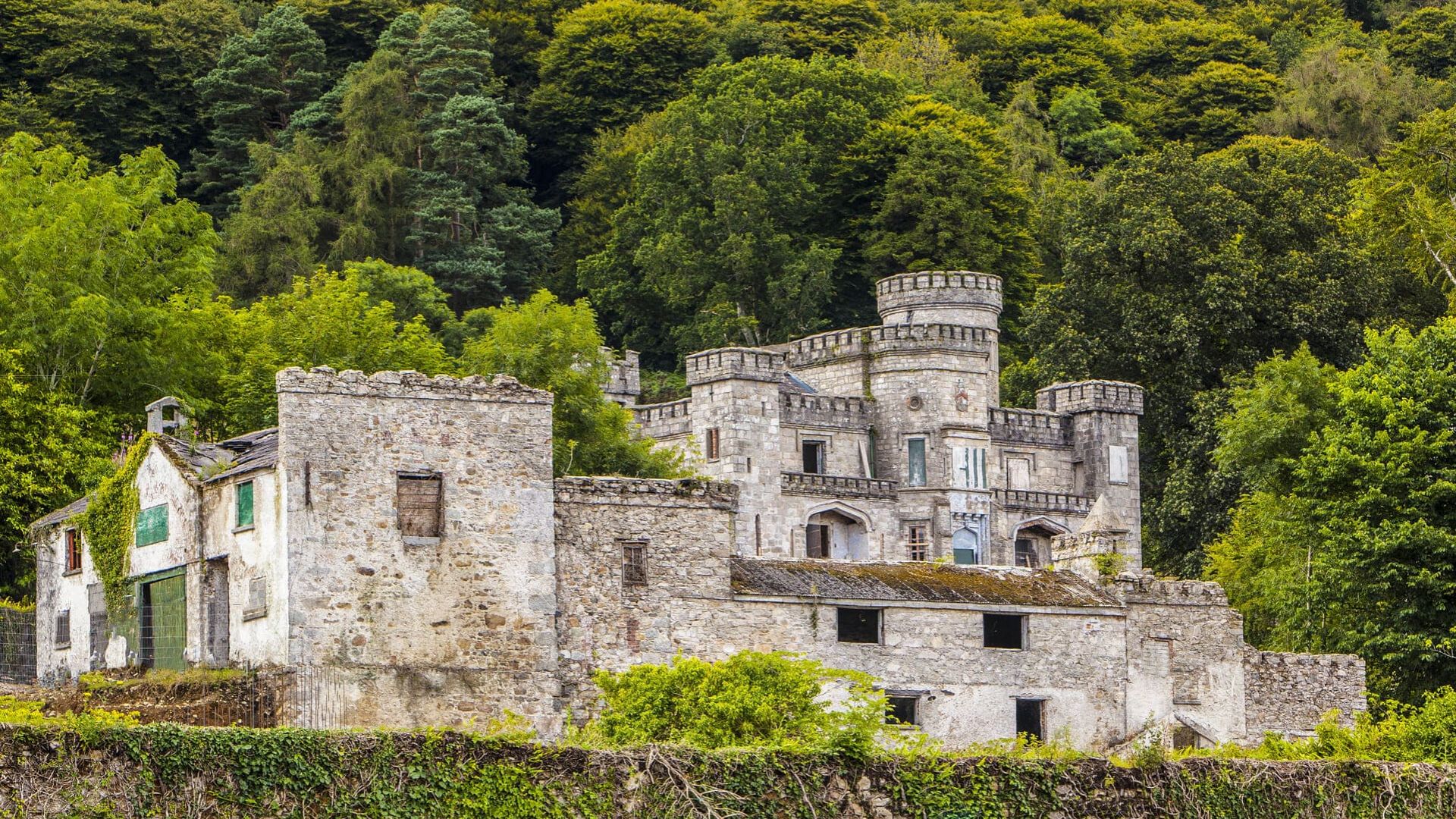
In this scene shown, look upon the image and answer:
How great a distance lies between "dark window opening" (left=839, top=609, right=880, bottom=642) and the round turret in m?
29.8

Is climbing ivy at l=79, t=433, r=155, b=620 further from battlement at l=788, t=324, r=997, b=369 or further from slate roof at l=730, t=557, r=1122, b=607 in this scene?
battlement at l=788, t=324, r=997, b=369

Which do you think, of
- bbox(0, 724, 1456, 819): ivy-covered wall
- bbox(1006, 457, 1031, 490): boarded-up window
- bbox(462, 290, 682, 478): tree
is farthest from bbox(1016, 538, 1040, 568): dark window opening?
bbox(0, 724, 1456, 819): ivy-covered wall

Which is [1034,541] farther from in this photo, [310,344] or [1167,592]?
[1167,592]

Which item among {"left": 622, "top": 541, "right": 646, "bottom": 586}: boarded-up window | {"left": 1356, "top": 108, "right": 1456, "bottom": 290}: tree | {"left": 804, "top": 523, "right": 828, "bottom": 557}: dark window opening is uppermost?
{"left": 1356, "top": 108, "right": 1456, "bottom": 290}: tree

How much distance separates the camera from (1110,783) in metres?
33.7

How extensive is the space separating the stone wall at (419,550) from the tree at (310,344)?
17.4m

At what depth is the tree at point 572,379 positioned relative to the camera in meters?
60.2

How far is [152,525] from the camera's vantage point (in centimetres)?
4638

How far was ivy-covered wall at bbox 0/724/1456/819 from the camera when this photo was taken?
94.2ft

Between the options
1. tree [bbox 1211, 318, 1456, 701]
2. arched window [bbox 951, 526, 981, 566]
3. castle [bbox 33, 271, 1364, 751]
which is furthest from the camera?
arched window [bbox 951, 526, 981, 566]

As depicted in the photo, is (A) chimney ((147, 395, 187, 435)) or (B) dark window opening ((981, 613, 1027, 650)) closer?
(B) dark window opening ((981, 613, 1027, 650))

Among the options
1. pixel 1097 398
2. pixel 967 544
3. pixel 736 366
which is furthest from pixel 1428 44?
pixel 736 366

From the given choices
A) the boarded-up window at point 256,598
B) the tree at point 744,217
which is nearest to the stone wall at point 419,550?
the boarded-up window at point 256,598

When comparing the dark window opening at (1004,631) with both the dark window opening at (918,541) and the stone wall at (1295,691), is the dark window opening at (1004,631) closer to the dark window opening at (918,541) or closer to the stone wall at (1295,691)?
the stone wall at (1295,691)
